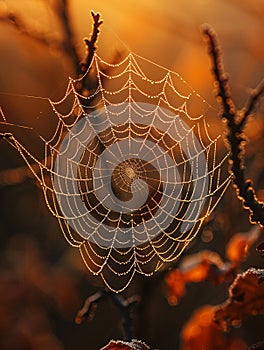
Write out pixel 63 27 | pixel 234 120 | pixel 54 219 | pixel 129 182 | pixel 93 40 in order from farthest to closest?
pixel 54 219, pixel 129 182, pixel 63 27, pixel 93 40, pixel 234 120

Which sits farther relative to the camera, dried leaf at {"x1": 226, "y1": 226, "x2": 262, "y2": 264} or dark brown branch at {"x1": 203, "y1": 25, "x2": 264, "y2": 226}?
dried leaf at {"x1": 226, "y1": 226, "x2": 262, "y2": 264}

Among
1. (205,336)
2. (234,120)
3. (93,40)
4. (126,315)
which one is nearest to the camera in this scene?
(234,120)

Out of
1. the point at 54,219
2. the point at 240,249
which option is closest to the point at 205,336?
the point at 240,249

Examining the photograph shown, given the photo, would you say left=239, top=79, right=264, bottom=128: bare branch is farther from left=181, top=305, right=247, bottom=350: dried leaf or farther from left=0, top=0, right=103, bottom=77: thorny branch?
left=0, top=0, right=103, bottom=77: thorny branch

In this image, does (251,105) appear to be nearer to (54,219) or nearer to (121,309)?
(121,309)

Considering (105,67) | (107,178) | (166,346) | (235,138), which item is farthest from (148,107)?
(235,138)

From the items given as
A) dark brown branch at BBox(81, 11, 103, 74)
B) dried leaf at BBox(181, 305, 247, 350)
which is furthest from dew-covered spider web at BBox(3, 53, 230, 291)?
dark brown branch at BBox(81, 11, 103, 74)
